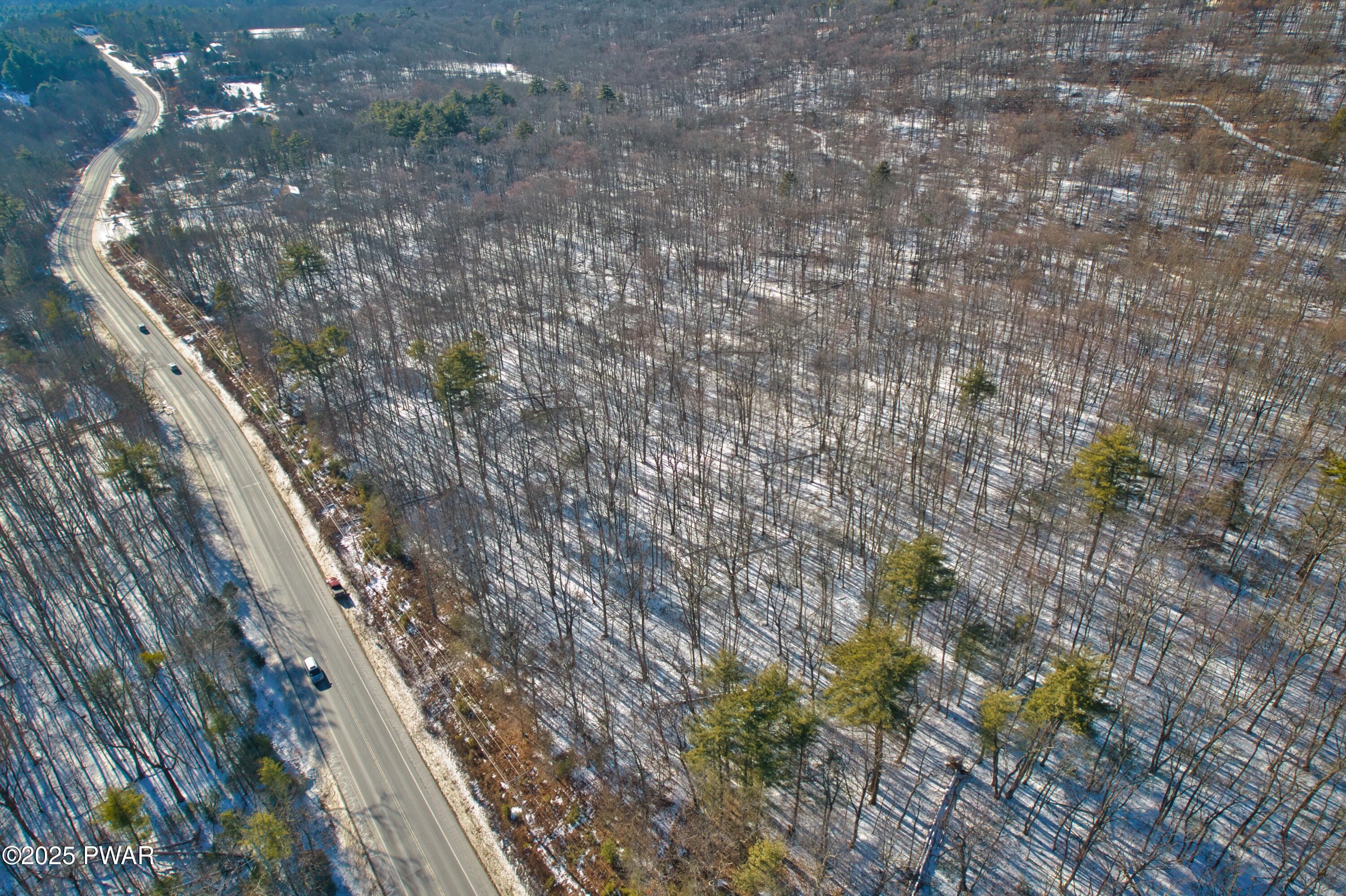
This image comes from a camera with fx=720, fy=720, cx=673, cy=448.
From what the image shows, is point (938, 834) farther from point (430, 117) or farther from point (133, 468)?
point (430, 117)

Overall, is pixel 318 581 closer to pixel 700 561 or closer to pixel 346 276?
pixel 700 561

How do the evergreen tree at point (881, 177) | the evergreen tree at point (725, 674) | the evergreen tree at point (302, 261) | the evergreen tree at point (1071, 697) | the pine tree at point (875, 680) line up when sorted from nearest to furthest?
the pine tree at point (875, 680)
the evergreen tree at point (1071, 697)
the evergreen tree at point (725, 674)
the evergreen tree at point (302, 261)
the evergreen tree at point (881, 177)

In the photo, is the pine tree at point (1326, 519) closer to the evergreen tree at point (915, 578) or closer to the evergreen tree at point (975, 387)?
the evergreen tree at point (975, 387)

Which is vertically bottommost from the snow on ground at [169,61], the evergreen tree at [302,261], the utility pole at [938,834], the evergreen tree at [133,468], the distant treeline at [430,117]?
the utility pole at [938,834]

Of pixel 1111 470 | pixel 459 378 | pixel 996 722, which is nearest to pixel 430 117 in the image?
pixel 459 378

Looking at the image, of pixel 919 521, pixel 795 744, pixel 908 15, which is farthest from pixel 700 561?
pixel 908 15

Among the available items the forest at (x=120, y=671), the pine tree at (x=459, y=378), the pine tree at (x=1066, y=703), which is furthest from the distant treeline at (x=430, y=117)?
the pine tree at (x=1066, y=703)

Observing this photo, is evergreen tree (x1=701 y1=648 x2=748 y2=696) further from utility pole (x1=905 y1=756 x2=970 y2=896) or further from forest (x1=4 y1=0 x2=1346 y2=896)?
utility pole (x1=905 y1=756 x2=970 y2=896)
